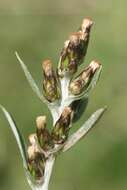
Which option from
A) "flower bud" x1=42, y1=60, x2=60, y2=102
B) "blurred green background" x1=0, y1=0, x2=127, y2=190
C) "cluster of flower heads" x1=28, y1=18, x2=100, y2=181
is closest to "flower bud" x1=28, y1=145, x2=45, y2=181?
"cluster of flower heads" x1=28, y1=18, x2=100, y2=181

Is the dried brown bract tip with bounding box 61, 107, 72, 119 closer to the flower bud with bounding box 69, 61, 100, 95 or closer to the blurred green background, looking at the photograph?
the flower bud with bounding box 69, 61, 100, 95

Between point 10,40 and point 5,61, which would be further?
point 10,40

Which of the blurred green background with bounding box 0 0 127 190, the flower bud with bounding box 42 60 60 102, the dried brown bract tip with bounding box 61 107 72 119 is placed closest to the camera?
the dried brown bract tip with bounding box 61 107 72 119

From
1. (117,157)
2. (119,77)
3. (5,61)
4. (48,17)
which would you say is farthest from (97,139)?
(48,17)

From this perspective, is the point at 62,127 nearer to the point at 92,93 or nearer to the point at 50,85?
the point at 50,85

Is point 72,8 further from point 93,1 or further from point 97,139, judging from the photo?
point 97,139

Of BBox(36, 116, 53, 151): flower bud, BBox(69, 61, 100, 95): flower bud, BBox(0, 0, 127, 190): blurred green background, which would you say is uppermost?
BBox(69, 61, 100, 95): flower bud

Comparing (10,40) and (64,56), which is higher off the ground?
(64,56)
